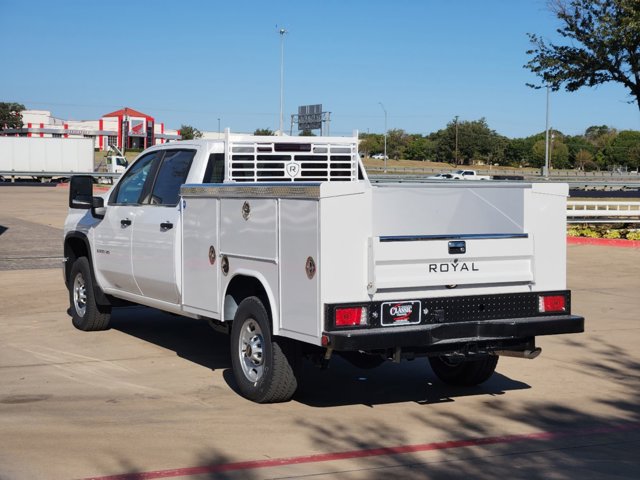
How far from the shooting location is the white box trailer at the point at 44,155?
222 feet

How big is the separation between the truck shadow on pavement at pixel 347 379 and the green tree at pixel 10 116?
12192 cm

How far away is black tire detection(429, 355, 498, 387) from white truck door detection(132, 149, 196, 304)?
2527 millimetres

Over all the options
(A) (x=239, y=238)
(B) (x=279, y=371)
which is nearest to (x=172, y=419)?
(B) (x=279, y=371)

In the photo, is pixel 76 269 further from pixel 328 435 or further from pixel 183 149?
pixel 328 435

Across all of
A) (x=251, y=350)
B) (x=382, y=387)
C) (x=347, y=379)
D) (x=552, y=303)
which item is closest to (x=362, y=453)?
(x=251, y=350)

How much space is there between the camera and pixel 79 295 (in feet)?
37.1

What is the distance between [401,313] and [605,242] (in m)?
16.6

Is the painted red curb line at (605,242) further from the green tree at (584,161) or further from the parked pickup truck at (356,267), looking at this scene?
the green tree at (584,161)

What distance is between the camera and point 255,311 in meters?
7.72

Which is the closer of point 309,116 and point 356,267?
point 356,267

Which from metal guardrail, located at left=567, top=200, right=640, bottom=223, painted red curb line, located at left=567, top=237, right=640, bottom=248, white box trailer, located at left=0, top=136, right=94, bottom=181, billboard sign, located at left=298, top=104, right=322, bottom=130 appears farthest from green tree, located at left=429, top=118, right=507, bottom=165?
painted red curb line, located at left=567, top=237, right=640, bottom=248

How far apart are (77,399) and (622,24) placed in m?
24.1

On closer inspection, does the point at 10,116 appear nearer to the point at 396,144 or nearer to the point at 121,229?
the point at 396,144

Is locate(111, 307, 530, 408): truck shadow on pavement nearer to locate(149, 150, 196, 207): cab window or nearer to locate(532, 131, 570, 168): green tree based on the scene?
locate(149, 150, 196, 207): cab window
